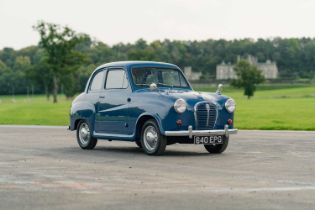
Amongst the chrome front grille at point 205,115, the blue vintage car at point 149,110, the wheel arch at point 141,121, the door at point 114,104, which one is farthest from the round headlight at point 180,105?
the door at point 114,104

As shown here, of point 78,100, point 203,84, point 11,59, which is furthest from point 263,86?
point 78,100

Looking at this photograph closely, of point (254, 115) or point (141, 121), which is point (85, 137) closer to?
point (141, 121)

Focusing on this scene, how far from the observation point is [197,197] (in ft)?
26.8

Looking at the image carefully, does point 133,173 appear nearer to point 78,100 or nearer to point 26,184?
point 26,184

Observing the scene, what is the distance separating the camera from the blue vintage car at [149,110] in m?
14.1

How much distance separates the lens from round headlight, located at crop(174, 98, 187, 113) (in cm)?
1390

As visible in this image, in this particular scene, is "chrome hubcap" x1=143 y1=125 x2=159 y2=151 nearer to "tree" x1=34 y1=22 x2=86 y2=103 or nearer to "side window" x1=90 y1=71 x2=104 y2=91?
"side window" x1=90 y1=71 x2=104 y2=91

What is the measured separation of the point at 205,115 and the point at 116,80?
2545mm

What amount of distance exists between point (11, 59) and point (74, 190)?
191 meters

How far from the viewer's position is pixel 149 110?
14281 mm

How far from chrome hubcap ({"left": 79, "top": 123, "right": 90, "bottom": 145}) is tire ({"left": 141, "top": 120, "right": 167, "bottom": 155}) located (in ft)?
7.54

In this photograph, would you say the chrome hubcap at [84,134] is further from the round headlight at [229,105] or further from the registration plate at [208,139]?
the round headlight at [229,105]

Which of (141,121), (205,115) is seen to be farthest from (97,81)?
(205,115)

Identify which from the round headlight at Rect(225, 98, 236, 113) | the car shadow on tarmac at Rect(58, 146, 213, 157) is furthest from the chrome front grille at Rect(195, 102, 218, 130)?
the car shadow on tarmac at Rect(58, 146, 213, 157)
